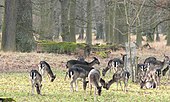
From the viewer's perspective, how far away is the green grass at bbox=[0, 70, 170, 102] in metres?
14.4

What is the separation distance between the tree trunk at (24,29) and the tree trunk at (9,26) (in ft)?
5.90

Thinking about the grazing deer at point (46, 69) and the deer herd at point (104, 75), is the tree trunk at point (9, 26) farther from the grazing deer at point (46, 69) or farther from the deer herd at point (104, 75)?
the grazing deer at point (46, 69)

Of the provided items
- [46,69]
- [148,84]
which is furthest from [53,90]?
[148,84]

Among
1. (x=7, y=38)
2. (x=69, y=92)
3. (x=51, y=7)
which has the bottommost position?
(x=69, y=92)

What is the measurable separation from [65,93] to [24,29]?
49.6ft

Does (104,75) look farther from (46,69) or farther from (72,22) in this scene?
(72,22)

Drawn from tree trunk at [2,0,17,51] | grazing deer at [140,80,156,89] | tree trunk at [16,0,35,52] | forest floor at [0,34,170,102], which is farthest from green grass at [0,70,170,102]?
tree trunk at [16,0,35,52]

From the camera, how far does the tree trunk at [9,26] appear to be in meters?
27.8

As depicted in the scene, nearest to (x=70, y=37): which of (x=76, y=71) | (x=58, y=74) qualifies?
(x=58, y=74)

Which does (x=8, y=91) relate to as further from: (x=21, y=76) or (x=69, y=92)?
(x=21, y=76)

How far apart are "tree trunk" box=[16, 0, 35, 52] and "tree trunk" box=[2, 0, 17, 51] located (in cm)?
180

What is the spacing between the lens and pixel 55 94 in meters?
15.3

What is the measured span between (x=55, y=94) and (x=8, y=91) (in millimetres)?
1628

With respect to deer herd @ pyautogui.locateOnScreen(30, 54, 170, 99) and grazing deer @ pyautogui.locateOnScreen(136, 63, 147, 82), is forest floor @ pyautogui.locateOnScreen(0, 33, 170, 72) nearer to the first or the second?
deer herd @ pyautogui.locateOnScreen(30, 54, 170, 99)
